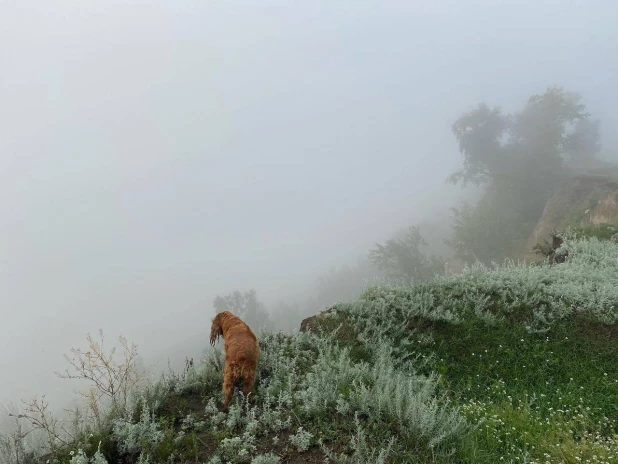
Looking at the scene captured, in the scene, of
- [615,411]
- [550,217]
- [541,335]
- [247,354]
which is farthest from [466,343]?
[550,217]

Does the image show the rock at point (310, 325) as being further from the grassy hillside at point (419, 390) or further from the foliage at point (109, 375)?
the foliage at point (109, 375)

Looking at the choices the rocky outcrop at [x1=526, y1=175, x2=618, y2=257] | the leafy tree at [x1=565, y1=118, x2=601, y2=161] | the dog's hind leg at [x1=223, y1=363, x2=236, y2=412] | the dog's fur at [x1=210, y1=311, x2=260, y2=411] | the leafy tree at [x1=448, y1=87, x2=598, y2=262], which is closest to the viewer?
the dog's hind leg at [x1=223, y1=363, x2=236, y2=412]

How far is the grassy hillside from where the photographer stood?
13.3 ft

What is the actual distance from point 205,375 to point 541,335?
5907 mm

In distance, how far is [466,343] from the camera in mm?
6773

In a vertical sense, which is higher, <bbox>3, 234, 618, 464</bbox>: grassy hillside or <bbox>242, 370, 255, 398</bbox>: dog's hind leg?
<bbox>242, 370, 255, 398</bbox>: dog's hind leg

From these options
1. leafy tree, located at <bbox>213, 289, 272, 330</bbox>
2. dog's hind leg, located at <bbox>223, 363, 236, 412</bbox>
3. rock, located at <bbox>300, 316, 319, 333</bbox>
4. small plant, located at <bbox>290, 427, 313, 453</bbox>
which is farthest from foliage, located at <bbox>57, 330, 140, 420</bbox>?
leafy tree, located at <bbox>213, 289, 272, 330</bbox>

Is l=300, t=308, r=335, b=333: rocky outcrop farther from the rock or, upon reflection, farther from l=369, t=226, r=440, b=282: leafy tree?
l=369, t=226, r=440, b=282: leafy tree

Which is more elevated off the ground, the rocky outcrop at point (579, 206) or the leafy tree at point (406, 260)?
the rocky outcrop at point (579, 206)

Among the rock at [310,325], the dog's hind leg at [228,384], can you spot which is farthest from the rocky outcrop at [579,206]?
the dog's hind leg at [228,384]

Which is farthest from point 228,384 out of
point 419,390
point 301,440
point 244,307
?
point 244,307

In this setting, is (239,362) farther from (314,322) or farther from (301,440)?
(314,322)

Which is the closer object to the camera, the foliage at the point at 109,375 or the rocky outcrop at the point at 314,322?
the foliage at the point at 109,375

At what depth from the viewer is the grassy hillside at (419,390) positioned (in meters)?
4.04
